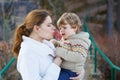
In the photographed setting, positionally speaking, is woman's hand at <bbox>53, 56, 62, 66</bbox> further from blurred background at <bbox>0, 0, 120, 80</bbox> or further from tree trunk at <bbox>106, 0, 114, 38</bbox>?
tree trunk at <bbox>106, 0, 114, 38</bbox>

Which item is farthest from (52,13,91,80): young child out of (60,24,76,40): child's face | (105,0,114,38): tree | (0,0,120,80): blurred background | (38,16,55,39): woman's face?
(105,0,114,38): tree

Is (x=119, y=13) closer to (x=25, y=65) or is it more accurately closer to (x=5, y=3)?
(x=5, y=3)

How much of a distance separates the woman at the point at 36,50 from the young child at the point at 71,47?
0.07 meters

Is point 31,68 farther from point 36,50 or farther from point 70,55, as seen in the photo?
point 70,55

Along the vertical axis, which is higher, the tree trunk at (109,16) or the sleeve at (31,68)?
the sleeve at (31,68)

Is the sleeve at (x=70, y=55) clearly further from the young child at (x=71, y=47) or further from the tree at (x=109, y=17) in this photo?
the tree at (x=109, y=17)

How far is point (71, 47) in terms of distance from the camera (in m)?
2.88

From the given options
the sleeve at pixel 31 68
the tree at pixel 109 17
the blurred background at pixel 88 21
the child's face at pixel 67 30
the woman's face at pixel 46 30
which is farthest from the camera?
the tree at pixel 109 17

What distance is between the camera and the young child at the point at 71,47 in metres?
2.80

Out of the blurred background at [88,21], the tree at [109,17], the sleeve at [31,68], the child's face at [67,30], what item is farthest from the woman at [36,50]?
the tree at [109,17]

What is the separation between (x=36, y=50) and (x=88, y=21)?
9.56 meters

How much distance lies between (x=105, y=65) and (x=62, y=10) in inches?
138

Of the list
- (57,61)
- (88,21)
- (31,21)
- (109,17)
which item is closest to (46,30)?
(31,21)

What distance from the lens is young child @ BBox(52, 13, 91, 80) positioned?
2.80 meters
